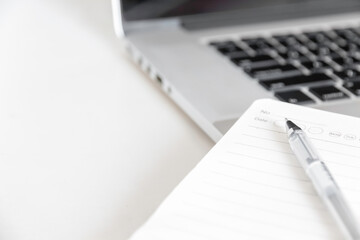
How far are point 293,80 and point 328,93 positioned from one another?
0.12 feet

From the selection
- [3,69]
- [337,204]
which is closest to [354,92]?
[337,204]

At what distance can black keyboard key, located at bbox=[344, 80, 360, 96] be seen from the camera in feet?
1.55

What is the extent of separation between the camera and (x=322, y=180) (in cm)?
31

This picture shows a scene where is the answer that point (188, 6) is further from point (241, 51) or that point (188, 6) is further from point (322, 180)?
point (322, 180)

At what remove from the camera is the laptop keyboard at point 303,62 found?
1.54ft

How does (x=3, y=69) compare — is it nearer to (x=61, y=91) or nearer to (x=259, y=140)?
(x=61, y=91)

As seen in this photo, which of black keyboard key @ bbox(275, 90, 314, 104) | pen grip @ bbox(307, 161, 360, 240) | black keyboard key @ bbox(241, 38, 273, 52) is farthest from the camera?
black keyboard key @ bbox(241, 38, 273, 52)

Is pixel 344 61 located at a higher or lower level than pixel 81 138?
higher

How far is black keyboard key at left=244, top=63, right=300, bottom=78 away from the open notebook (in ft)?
0.35

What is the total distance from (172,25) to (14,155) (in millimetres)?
284

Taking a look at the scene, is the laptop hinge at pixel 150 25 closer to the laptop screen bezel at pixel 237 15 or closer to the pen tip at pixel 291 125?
the laptop screen bezel at pixel 237 15

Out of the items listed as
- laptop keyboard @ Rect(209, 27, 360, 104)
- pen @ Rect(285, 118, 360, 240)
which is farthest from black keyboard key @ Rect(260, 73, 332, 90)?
pen @ Rect(285, 118, 360, 240)

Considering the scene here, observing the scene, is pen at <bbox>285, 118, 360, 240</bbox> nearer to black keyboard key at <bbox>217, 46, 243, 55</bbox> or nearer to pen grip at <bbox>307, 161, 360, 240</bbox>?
pen grip at <bbox>307, 161, 360, 240</bbox>

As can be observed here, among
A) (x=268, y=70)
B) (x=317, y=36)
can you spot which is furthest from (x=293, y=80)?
(x=317, y=36)
